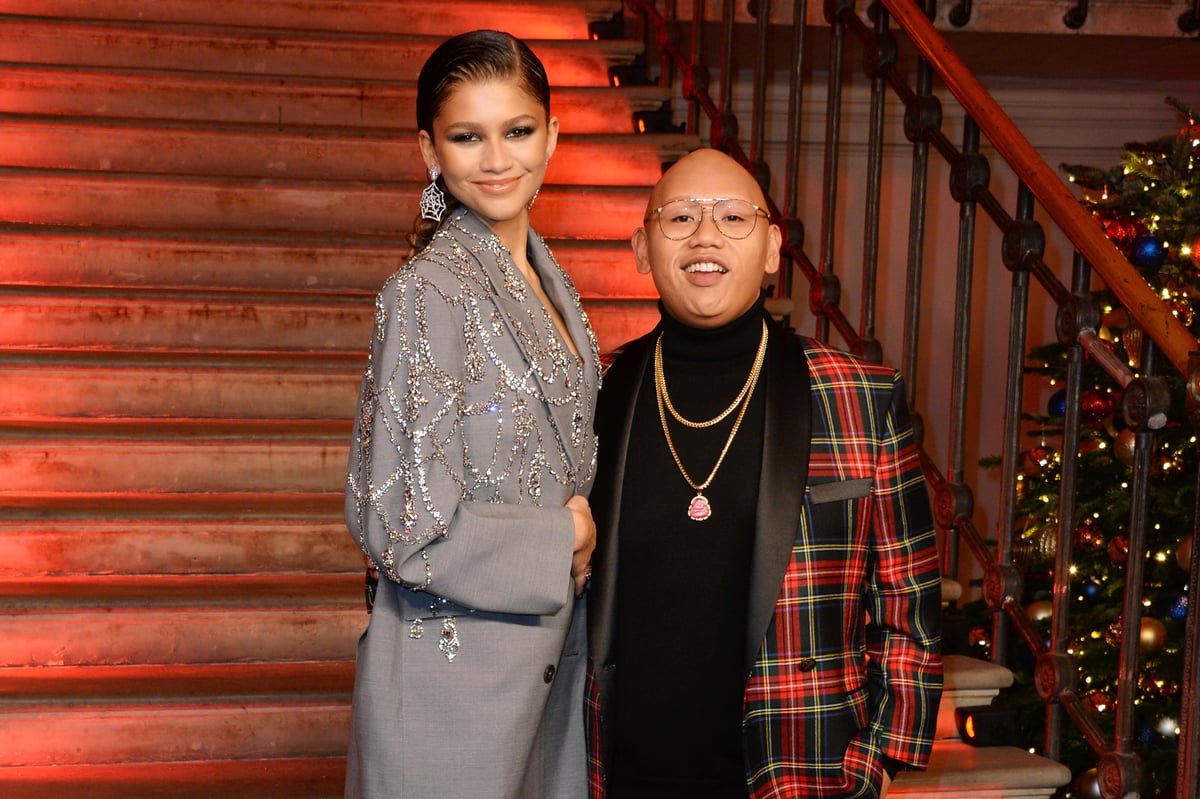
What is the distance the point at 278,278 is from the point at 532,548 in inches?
109

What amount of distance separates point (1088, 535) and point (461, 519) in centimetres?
262

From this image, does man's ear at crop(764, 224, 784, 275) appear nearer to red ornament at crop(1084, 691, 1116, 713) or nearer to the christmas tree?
the christmas tree

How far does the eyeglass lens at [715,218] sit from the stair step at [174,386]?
6.94 ft

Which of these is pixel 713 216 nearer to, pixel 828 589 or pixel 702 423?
pixel 702 423

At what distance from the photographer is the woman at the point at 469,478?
65.4 inches

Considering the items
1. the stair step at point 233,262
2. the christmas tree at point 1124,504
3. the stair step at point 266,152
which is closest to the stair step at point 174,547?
the stair step at point 233,262

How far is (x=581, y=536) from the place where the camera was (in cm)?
176

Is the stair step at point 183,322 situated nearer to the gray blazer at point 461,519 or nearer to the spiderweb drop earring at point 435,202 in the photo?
the spiderweb drop earring at point 435,202

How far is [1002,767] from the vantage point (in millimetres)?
2992

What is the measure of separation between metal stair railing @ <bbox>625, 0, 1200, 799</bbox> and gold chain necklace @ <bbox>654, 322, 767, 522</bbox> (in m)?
1.02

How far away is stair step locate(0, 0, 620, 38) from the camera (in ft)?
16.2

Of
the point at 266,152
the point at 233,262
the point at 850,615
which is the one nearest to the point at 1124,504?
the point at 850,615

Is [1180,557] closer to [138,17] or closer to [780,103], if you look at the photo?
[780,103]

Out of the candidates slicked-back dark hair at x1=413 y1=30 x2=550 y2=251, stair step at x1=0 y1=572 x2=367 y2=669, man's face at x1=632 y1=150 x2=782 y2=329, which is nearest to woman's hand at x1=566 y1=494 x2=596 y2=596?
man's face at x1=632 y1=150 x2=782 y2=329
